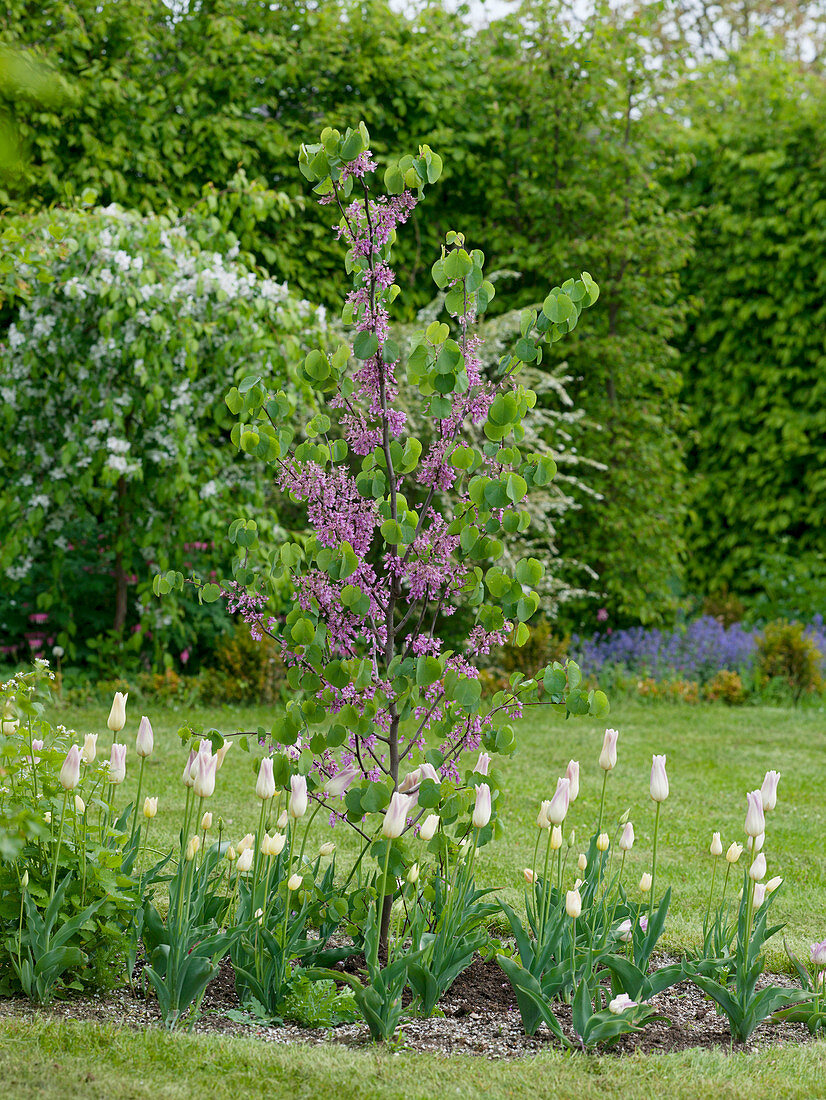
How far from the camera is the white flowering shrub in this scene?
18.9 ft

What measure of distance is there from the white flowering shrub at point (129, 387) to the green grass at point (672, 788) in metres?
1.03

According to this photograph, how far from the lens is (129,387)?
6047 millimetres

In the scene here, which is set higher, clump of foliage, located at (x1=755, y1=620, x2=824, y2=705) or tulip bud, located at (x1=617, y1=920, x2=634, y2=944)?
clump of foliage, located at (x1=755, y1=620, x2=824, y2=705)

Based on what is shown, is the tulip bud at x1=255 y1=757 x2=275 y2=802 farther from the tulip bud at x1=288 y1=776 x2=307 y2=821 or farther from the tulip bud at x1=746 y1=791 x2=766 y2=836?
the tulip bud at x1=746 y1=791 x2=766 y2=836

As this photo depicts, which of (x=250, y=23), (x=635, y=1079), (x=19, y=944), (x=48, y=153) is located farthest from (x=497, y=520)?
(x=250, y=23)

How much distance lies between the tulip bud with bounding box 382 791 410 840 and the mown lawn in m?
0.44

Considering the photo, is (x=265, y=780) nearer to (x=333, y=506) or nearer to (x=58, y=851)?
(x=58, y=851)

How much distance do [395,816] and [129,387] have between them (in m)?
4.42

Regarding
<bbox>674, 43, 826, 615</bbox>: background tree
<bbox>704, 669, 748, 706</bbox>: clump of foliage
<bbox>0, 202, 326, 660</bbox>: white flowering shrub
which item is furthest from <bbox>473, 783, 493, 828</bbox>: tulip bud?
<bbox>674, 43, 826, 615</bbox>: background tree

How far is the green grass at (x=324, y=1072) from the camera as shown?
6.52ft

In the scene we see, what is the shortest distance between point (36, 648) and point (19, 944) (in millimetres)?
4680

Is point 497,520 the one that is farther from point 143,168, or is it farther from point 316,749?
point 143,168

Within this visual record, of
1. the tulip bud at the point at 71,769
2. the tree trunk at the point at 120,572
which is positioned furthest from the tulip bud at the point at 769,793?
the tree trunk at the point at 120,572

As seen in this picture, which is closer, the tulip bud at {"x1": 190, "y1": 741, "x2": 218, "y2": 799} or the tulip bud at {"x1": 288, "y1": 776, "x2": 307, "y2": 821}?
the tulip bud at {"x1": 190, "y1": 741, "x2": 218, "y2": 799}
